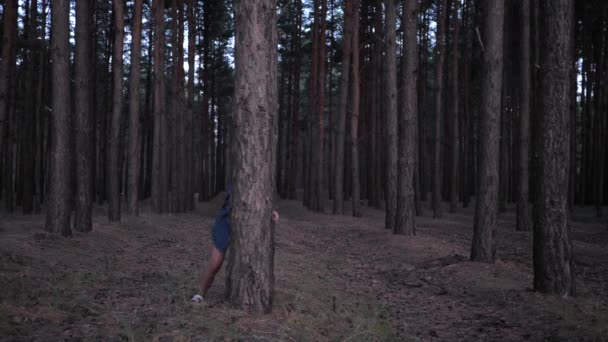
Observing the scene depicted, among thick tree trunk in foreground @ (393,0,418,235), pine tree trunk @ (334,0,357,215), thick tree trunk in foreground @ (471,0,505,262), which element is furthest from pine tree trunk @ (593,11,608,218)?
thick tree trunk in foreground @ (471,0,505,262)

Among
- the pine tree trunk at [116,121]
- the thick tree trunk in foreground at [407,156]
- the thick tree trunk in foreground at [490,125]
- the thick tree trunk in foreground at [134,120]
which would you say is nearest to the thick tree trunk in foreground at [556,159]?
the thick tree trunk in foreground at [490,125]

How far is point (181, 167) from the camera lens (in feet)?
70.1

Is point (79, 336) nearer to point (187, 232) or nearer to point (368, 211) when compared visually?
point (187, 232)

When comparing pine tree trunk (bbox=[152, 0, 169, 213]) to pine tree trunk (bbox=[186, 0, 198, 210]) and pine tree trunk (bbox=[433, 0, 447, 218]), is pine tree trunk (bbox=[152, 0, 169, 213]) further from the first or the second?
pine tree trunk (bbox=[433, 0, 447, 218])

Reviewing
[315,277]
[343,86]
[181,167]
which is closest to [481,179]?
[315,277]

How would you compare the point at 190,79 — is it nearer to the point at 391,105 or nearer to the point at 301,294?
the point at 391,105

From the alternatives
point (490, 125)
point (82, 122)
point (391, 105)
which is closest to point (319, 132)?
point (391, 105)

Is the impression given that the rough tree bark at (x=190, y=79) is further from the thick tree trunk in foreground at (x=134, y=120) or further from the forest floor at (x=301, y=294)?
the forest floor at (x=301, y=294)

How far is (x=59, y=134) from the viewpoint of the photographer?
34.4 feet

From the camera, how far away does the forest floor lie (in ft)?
16.7

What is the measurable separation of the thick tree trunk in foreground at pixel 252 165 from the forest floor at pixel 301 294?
349 mm

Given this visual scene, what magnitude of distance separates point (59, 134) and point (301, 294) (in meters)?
6.76

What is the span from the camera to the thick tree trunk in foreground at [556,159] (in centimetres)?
702

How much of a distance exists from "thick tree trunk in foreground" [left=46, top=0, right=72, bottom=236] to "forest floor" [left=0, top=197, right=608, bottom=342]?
1.97 ft
